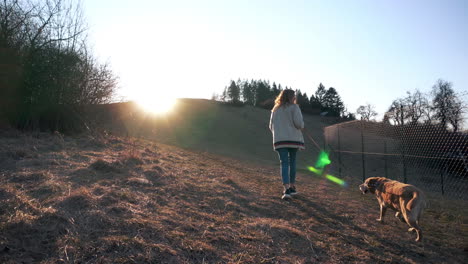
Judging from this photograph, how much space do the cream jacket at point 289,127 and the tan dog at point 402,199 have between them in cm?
131

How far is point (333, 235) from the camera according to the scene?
3066 mm

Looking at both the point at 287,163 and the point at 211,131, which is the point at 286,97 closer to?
the point at 287,163

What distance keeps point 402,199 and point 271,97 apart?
208ft

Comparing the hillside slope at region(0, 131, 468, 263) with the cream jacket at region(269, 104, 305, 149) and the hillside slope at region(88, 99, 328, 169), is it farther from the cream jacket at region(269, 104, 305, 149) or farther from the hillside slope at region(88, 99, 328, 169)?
the hillside slope at region(88, 99, 328, 169)

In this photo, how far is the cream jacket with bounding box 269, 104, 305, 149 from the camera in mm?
4512

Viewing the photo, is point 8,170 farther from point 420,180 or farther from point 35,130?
point 420,180

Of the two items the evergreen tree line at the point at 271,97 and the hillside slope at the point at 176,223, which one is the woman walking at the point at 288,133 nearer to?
the hillside slope at the point at 176,223

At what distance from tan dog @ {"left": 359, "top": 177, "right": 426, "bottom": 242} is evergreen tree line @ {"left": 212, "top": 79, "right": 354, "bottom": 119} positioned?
42564 millimetres

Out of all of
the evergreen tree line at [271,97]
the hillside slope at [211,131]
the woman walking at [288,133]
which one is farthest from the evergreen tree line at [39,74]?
the evergreen tree line at [271,97]

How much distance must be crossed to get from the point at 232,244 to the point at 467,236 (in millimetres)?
3069

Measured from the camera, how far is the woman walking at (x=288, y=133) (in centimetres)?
452

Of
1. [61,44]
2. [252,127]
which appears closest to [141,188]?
[61,44]

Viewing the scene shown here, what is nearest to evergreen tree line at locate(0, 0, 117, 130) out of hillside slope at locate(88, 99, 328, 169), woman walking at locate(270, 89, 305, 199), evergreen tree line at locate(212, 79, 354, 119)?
hillside slope at locate(88, 99, 328, 169)

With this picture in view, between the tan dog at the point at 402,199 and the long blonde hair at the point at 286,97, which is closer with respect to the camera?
the tan dog at the point at 402,199
